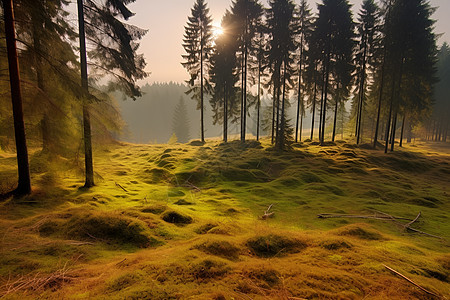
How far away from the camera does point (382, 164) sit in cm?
1898

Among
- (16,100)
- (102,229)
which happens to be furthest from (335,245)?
(16,100)

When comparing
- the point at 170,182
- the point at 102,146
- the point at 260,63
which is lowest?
the point at 170,182

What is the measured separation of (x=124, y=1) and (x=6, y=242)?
11.4 metres

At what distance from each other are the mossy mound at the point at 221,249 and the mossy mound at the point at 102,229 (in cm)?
164

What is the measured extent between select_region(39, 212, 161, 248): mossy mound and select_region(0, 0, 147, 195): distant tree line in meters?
4.22

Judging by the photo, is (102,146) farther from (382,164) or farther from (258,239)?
(382,164)

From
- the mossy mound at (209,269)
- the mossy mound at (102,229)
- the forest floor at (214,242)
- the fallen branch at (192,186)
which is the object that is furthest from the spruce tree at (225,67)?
the mossy mound at (209,269)

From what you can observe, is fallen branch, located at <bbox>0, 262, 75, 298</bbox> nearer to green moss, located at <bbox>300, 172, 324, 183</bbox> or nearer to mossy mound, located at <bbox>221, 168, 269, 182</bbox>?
mossy mound, located at <bbox>221, 168, 269, 182</bbox>

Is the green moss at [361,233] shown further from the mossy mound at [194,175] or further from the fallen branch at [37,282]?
the mossy mound at [194,175]

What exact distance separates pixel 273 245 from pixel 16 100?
9.44 meters

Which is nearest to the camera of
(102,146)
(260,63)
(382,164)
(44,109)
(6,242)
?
(6,242)

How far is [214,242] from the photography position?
12.2 feet

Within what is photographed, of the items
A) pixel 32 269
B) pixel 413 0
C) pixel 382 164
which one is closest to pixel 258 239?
pixel 32 269

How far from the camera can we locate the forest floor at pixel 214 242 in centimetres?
252
